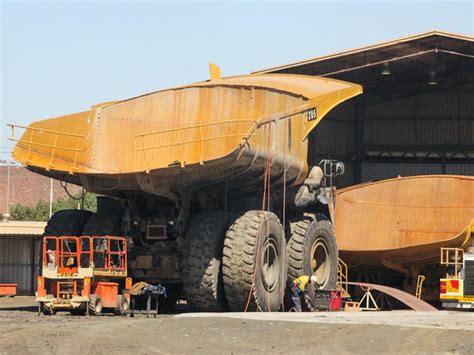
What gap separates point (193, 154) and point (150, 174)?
0.99 metres

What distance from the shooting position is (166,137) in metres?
24.2

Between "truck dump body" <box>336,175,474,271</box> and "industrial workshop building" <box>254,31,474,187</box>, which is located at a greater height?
"industrial workshop building" <box>254,31,474,187</box>

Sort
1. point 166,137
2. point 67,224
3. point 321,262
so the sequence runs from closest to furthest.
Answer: point 166,137, point 67,224, point 321,262

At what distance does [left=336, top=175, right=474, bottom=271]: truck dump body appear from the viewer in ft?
99.3

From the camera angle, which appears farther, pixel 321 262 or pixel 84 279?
pixel 321 262

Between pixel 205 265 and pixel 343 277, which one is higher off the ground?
pixel 205 265

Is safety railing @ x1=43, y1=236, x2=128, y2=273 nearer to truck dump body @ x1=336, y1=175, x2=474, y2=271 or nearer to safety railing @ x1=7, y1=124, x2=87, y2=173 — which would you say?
safety railing @ x1=7, y1=124, x2=87, y2=173

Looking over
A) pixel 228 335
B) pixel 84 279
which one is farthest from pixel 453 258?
pixel 228 335

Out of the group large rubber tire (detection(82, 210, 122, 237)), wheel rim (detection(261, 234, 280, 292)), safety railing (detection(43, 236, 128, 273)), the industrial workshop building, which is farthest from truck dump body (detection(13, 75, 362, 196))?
A: the industrial workshop building

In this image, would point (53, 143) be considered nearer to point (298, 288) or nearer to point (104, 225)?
point (104, 225)

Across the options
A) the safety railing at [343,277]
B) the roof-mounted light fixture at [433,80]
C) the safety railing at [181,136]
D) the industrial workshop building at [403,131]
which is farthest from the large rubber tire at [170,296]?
the roof-mounted light fixture at [433,80]

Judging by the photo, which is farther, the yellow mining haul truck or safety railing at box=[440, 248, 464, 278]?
safety railing at box=[440, 248, 464, 278]

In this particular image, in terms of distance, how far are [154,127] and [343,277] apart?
9709 mm

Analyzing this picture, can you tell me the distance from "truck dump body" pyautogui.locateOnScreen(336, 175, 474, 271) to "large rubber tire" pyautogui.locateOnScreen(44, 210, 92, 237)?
823 cm
